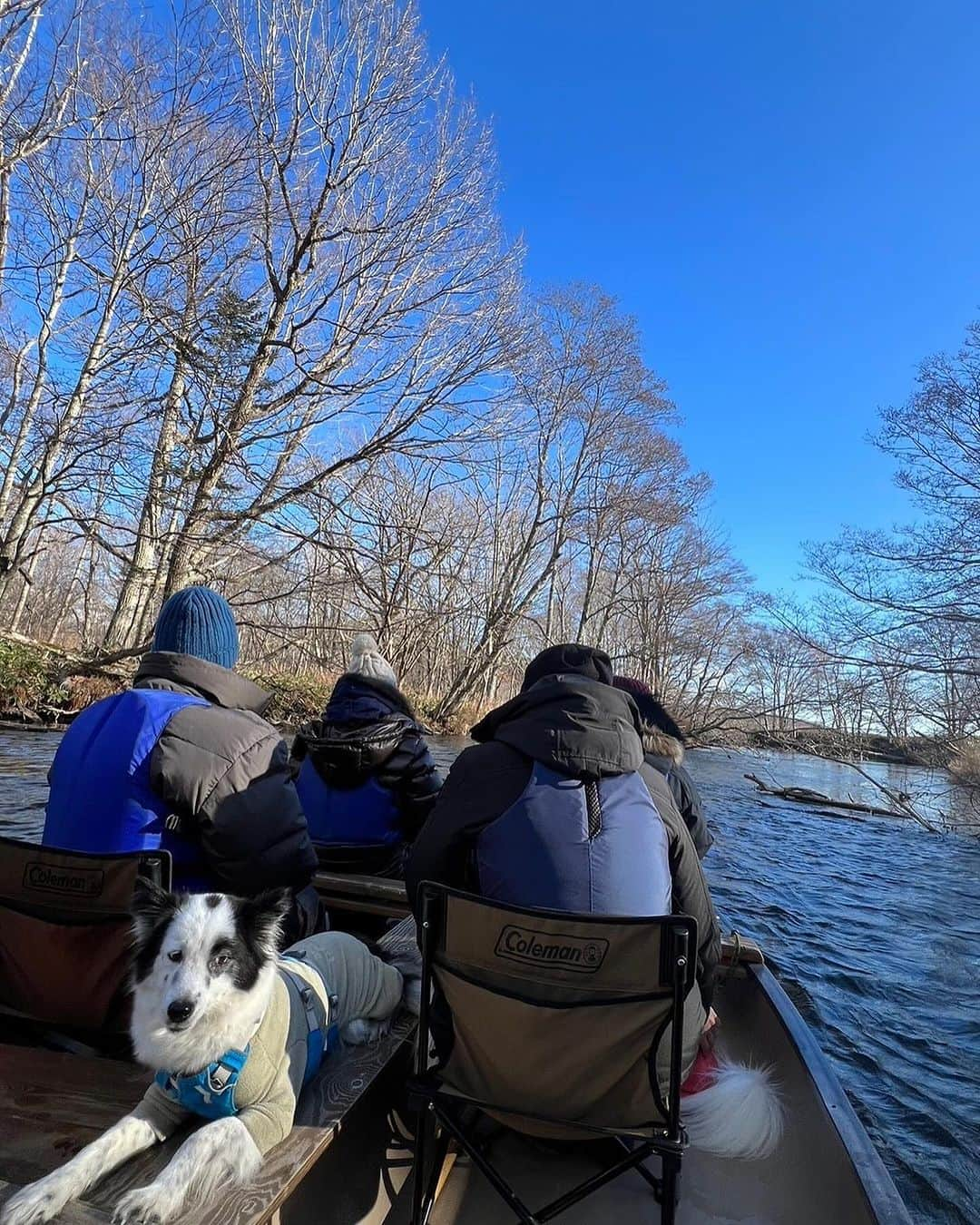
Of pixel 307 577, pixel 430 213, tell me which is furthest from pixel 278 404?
pixel 430 213

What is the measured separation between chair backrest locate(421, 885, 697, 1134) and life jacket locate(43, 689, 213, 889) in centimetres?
99

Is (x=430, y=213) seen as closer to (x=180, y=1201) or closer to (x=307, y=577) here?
(x=307, y=577)

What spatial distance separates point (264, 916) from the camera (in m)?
1.80

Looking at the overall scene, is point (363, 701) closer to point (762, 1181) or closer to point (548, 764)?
point (548, 764)

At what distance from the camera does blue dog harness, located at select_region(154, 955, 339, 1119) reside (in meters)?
1.68

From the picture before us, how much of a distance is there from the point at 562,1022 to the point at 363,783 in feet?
7.87

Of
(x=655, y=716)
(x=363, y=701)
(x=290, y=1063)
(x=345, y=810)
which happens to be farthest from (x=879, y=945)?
(x=290, y=1063)

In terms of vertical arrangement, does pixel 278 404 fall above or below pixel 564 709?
above

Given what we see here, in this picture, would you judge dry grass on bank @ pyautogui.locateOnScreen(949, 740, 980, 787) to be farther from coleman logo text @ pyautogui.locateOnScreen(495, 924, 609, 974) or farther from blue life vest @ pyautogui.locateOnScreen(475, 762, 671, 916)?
coleman logo text @ pyautogui.locateOnScreen(495, 924, 609, 974)

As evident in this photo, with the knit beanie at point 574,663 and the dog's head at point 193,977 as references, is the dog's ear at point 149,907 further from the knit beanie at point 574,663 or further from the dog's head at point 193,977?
the knit beanie at point 574,663

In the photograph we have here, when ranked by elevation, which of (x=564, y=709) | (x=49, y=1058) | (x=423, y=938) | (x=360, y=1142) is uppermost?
(x=564, y=709)

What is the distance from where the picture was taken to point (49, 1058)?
2105 millimetres

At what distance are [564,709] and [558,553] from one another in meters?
23.4

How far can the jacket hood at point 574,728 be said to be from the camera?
2045 millimetres
